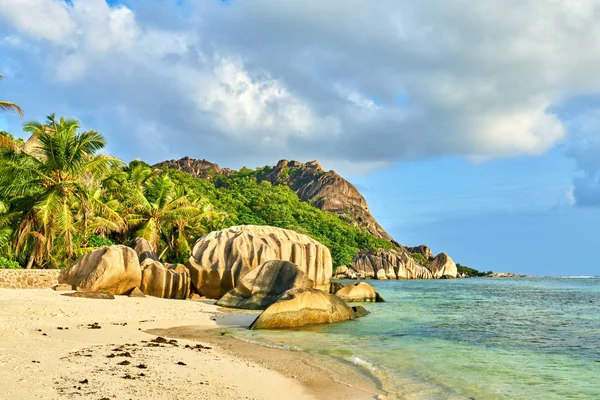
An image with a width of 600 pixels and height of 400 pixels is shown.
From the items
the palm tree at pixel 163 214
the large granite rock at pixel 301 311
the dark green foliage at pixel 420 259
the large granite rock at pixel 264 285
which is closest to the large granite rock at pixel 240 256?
the large granite rock at pixel 264 285

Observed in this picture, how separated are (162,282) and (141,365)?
578 inches

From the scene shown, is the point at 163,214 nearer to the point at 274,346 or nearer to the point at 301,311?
the point at 301,311

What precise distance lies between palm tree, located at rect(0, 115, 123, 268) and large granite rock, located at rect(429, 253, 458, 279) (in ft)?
307

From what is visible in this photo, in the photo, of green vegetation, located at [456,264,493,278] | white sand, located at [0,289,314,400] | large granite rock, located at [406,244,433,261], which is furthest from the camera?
green vegetation, located at [456,264,493,278]

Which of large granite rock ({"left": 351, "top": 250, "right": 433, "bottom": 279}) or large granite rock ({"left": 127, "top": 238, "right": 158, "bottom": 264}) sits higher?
large granite rock ({"left": 351, "top": 250, "right": 433, "bottom": 279})

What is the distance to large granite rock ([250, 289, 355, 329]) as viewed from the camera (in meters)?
14.2

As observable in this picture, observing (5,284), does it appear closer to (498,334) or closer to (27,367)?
(27,367)

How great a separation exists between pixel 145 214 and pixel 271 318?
23514 millimetres

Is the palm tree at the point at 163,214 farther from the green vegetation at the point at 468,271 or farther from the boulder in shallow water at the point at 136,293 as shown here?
the green vegetation at the point at 468,271

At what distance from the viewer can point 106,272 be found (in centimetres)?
1961

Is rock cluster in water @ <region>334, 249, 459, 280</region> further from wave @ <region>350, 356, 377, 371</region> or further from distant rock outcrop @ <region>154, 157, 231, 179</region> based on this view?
wave @ <region>350, 356, 377, 371</region>

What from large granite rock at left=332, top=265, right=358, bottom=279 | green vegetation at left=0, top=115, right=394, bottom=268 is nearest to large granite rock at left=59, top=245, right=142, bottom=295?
green vegetation at left=0, top=115, right=394, bottom=268

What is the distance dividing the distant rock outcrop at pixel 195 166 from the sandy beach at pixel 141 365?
343ft

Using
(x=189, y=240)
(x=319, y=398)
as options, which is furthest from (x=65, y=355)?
(x=189, y=240)
